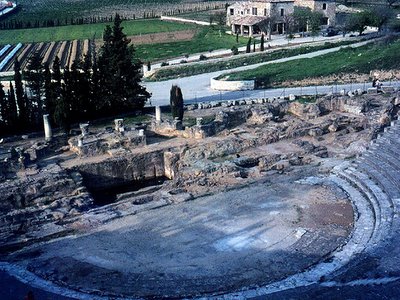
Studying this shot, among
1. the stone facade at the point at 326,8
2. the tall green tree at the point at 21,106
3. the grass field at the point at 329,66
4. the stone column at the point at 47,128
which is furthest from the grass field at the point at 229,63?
the stone column at the point at 47,128

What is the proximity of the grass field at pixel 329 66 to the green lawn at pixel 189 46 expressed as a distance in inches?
609

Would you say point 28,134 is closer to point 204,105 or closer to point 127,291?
point 204,105

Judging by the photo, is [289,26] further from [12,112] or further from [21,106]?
[12,112]

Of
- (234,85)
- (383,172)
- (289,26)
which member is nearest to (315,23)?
(289,26)

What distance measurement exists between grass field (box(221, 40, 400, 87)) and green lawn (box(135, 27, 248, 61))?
50.8 feet

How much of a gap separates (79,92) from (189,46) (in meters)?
33.8

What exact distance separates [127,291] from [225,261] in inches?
166

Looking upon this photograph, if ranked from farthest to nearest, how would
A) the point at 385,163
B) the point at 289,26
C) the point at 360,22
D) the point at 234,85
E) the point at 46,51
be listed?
the point at 46,51, the point at 289,26, the point at 360,22, the point at 234,85, the point at 385,163

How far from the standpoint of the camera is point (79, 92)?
4159 centimetres

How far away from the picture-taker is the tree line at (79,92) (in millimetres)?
39344

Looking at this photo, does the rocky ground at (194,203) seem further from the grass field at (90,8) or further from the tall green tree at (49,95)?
the grass field at (90,8)

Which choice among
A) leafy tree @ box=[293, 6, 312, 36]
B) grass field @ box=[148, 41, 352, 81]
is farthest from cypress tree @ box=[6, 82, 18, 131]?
leafy tree @ box=[293, 6, 312, 36]

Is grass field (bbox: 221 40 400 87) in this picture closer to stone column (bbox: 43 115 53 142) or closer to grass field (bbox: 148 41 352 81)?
grass field (bbox: 148 41 352 81)

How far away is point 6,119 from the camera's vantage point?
128 ft
